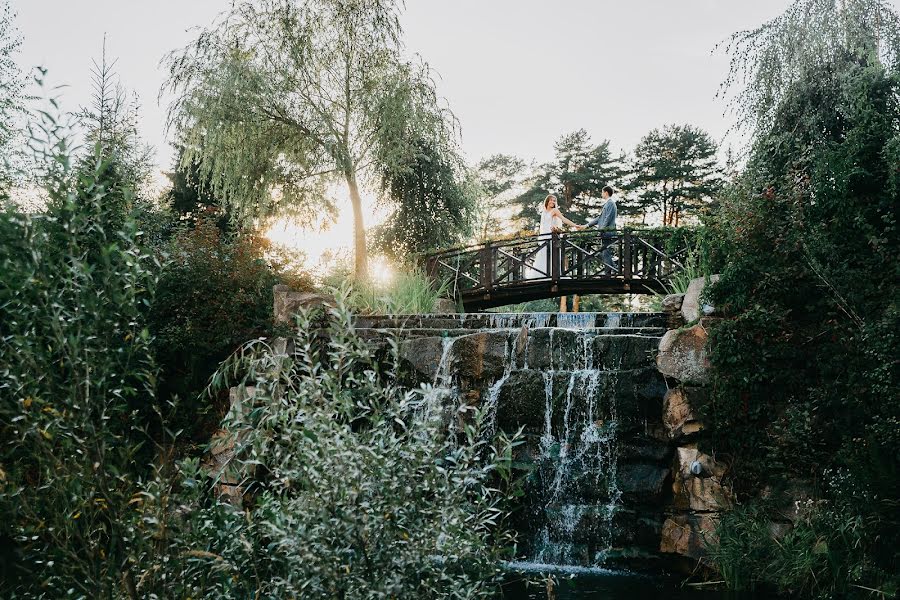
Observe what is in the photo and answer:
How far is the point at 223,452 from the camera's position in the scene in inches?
320

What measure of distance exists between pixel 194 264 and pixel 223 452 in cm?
277

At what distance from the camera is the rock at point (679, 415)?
6.77 m

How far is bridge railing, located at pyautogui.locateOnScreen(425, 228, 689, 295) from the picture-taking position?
13695 mm

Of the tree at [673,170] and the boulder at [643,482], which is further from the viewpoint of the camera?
the tree at [673,170]

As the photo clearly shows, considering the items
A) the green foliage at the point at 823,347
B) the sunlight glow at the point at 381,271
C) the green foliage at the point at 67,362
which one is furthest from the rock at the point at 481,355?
the green foliage at the point at 67,362

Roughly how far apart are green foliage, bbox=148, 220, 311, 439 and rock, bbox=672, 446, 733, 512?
5264 millimetres

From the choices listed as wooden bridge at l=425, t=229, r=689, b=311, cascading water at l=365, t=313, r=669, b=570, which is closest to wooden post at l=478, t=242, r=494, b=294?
wooden bridge at l=425, t=229, r=689, b=311

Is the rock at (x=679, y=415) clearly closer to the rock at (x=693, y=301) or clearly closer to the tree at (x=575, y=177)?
the rock at (x=693, y=301)

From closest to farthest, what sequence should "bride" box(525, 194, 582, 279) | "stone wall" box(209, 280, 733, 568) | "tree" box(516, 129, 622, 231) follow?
"stone wall" box(209, 280, 733, 568), "bride" box(525, 194, 582, 279), "tree" box(516, 129, 622, 231)

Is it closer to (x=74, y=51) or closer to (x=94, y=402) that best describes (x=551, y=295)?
(x=74, y=51)

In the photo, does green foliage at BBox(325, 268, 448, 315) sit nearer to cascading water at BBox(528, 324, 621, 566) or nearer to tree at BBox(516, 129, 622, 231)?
cascading water at BBox(528, 324, 621, 566)

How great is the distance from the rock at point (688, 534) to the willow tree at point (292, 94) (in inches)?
353

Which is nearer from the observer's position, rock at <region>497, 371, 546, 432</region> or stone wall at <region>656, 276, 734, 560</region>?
stone wall at <region>656, 276, 734, 560</region>

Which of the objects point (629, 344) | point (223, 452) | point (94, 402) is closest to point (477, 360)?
point (629, 344)
